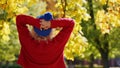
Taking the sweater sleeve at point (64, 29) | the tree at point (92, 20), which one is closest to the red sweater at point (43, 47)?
the sweater sleeve at point (64, 29)

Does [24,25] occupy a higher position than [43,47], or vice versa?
[24,25]

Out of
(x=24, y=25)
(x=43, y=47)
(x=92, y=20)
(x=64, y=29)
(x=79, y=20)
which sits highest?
(x=24, y=25)

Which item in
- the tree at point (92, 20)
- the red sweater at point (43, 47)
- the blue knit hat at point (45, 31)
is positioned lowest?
the tree at point (92, 20)

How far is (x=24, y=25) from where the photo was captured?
4.37 meters

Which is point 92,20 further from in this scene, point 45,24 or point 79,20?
point 45,24

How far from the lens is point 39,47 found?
4.36 meters

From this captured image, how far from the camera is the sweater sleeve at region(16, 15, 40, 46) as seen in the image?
4281 millimetres

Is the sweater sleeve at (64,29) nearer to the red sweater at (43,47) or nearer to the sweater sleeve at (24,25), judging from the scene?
the red sweater at (43,47)

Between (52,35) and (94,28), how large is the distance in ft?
38.2

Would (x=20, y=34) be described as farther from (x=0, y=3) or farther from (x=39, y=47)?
(x=0, y=3)

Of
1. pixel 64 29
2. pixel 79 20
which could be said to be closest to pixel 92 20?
pixel 79 20

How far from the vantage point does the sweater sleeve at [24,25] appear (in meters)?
4.28

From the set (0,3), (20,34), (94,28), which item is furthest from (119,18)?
(20,34)

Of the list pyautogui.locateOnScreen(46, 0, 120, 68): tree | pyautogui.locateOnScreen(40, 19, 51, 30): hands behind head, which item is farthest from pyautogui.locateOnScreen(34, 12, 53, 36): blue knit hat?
pyautogui.locateOnScreen(46, 0, 120, 68): tree
